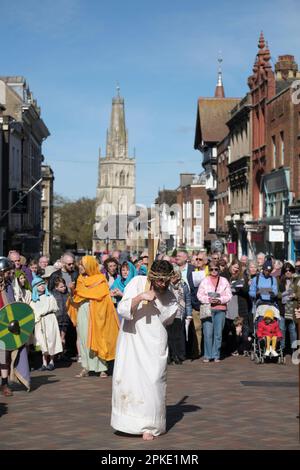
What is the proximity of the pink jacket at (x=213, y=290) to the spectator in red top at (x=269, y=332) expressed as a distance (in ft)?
2.52

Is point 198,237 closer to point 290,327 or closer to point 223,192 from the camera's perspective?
point 223,192

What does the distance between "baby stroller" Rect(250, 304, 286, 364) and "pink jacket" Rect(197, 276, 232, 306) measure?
0.59 m

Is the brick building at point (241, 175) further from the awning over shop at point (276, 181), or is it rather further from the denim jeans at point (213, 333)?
the denim jeans at point (213, 333)

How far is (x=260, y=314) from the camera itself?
640 inches

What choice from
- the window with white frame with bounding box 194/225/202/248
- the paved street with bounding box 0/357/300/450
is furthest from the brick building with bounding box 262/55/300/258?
the window with white frame with bounding box 194/225/202/248

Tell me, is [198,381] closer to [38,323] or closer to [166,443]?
[38,323]

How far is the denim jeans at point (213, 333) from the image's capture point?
53.4 ft

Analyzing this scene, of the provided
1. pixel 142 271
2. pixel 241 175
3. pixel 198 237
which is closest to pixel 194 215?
pixel 198 237

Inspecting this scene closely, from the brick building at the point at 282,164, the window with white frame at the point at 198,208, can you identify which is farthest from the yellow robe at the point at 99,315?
the window with white frame at the point at 198,208

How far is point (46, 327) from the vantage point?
1509cm

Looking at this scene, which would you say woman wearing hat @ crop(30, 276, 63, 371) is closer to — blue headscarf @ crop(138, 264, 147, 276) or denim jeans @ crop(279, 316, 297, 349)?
blue headscarf @ crop(138, 264, 147, 276)

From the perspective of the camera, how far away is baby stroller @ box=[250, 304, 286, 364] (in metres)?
15.8

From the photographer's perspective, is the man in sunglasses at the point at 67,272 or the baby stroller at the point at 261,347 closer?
the baby stroller at the point at 261,347

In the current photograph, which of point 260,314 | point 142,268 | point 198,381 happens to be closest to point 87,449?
point 198,381
